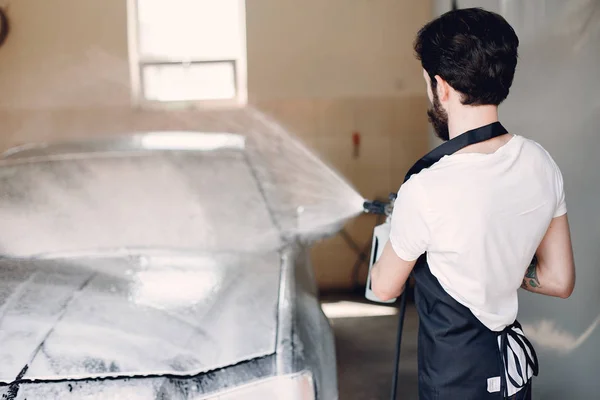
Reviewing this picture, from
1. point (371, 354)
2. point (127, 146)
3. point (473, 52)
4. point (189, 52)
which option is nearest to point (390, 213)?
point (473, 52)

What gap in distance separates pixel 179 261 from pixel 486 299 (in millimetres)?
1392

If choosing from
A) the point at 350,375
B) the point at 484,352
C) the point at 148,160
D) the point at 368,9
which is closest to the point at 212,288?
the point at 148,160

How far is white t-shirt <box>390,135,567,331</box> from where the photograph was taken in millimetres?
1087

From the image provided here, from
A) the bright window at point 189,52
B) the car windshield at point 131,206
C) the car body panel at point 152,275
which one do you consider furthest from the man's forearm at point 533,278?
the bright window at point 189,52

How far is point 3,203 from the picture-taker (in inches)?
91.8

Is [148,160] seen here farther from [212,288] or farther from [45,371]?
[45,371]

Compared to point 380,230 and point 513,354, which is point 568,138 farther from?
point 513,354

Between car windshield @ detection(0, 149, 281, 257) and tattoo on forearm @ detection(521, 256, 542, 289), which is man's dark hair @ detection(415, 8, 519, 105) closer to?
tattoo on forearm @ detection(521, 256, 542, 289)

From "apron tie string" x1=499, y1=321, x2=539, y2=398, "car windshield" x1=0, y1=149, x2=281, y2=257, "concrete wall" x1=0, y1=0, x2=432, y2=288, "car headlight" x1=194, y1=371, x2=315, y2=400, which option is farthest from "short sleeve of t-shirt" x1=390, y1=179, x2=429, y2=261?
"concrete wall" x1=0, y1=0, x2=432, y2=288

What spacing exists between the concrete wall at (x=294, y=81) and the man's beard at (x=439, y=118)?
117 inches

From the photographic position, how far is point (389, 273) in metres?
1.21

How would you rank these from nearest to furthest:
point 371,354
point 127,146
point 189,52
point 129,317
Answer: point 129,317 → point 127,146 → point 371,354 → point 189,52

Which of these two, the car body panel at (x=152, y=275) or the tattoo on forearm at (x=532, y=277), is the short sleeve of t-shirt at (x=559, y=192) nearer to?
the tattoo on forearm at (x=532, y=277)

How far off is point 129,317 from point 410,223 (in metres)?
0.98
